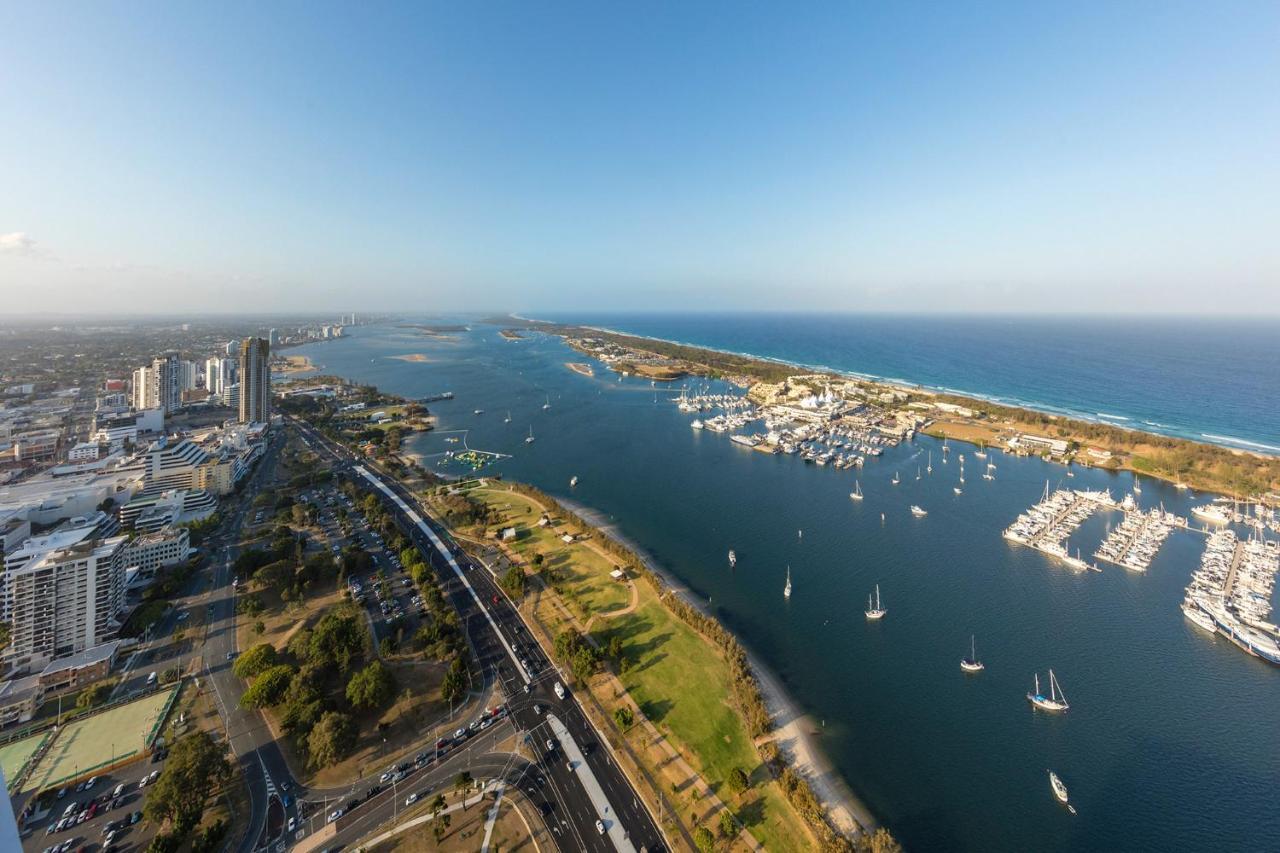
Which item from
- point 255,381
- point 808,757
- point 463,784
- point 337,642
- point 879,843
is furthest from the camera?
point 255,381

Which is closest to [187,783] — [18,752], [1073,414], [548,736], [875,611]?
[18,752]

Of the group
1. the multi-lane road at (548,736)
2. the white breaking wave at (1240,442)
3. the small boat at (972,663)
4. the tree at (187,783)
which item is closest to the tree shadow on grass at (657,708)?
the multi-lane road at (548,736)

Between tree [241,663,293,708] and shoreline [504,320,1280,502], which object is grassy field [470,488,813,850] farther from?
shoreline [504,320,1280,502]

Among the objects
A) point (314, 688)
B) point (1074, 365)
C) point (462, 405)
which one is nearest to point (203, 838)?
point (314, 688)

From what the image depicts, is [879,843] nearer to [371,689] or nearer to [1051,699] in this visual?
[1051,699]

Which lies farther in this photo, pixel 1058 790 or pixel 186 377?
pixel 186 377

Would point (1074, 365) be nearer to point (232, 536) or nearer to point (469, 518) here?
point (469, 518)

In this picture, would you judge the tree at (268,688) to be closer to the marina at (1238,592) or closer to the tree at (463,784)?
the tree at (463,784)
